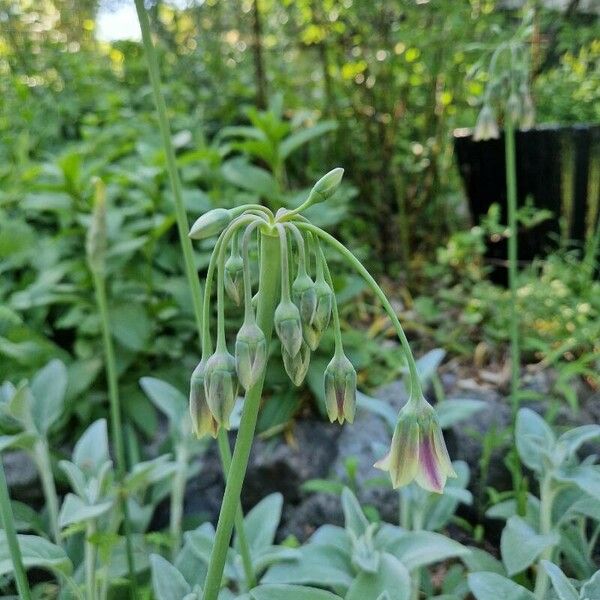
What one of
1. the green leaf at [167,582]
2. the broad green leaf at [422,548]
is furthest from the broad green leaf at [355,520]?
the green leaf at [167,582]

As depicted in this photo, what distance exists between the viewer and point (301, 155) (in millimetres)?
3465

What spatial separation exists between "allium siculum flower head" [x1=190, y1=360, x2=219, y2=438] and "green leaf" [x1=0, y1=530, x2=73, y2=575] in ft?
1.67

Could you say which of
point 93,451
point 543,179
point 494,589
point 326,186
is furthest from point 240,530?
point 543,179

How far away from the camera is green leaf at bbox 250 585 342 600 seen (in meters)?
0.98

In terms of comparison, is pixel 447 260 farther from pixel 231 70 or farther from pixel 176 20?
pixel 176 20

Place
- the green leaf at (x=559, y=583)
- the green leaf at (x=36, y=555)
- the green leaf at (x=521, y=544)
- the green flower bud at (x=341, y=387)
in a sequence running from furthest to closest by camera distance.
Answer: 1. the green leaf at (x=521, y=544)
2. the green leaf at (x=36, y=555)
3. the green leaf at (x=559, y=583)
4. the green flower bud at (x=341, y=387)

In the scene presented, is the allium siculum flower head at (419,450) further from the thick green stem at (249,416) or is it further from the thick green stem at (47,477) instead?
the thick green stem at (47,477)

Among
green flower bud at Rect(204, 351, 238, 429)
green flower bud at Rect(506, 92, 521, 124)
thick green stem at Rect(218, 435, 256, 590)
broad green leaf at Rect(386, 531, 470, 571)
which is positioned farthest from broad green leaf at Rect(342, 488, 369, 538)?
green flower bud at Rect(506, 92, 521, 124)

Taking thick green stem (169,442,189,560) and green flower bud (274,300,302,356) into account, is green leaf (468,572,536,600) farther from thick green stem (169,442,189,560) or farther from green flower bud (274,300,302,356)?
thick green stem (169,442,189,560)

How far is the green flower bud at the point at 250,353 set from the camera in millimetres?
761

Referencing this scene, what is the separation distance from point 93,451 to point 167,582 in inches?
17.5

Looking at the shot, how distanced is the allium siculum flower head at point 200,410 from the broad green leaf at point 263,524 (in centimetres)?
68

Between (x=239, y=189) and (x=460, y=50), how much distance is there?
1.12 m

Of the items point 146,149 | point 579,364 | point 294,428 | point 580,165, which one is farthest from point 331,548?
point 580,165
